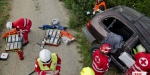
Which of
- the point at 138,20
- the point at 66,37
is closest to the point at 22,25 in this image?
the point at 66,37

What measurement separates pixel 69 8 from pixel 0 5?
3.02m

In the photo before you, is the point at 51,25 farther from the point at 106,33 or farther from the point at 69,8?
the point at 106,33

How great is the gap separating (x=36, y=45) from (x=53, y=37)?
0.64 meters

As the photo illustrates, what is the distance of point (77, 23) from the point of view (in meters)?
8.29

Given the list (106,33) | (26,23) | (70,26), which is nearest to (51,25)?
(70,26)

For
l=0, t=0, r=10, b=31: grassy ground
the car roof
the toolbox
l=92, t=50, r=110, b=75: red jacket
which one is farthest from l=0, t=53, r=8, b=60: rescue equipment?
the car roof

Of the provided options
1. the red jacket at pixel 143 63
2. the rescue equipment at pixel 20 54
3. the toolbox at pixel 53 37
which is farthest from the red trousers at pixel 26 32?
the red jacket at pixel 143 63

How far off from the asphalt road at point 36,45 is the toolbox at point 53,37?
5.8 inches

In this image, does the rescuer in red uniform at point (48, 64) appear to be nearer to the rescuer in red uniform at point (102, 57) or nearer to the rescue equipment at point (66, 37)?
the rescuer in red uniform at point (102, 57)

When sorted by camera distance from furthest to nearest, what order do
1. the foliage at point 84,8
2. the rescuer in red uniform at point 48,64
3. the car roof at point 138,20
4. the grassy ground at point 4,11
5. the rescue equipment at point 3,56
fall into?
1. the grassy ground at point 4,11
2. the foliage at point 84,8
3. the rescue equipment at point 3,56
4. the car roof at point 138,20
5. the rescuer in red uniform at point 48,64

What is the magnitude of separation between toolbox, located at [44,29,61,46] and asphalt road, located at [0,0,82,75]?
15 cm

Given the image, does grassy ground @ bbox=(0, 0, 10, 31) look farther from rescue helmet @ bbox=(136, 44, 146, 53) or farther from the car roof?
rescue helmet @ bbox=(136, 44, 146, 53)

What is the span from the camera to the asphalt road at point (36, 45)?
6535 mm

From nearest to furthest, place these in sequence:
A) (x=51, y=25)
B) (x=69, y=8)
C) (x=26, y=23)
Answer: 1. (x=26, y=23)
2. (x=51, y=25)
3. (x=69, y=8)
